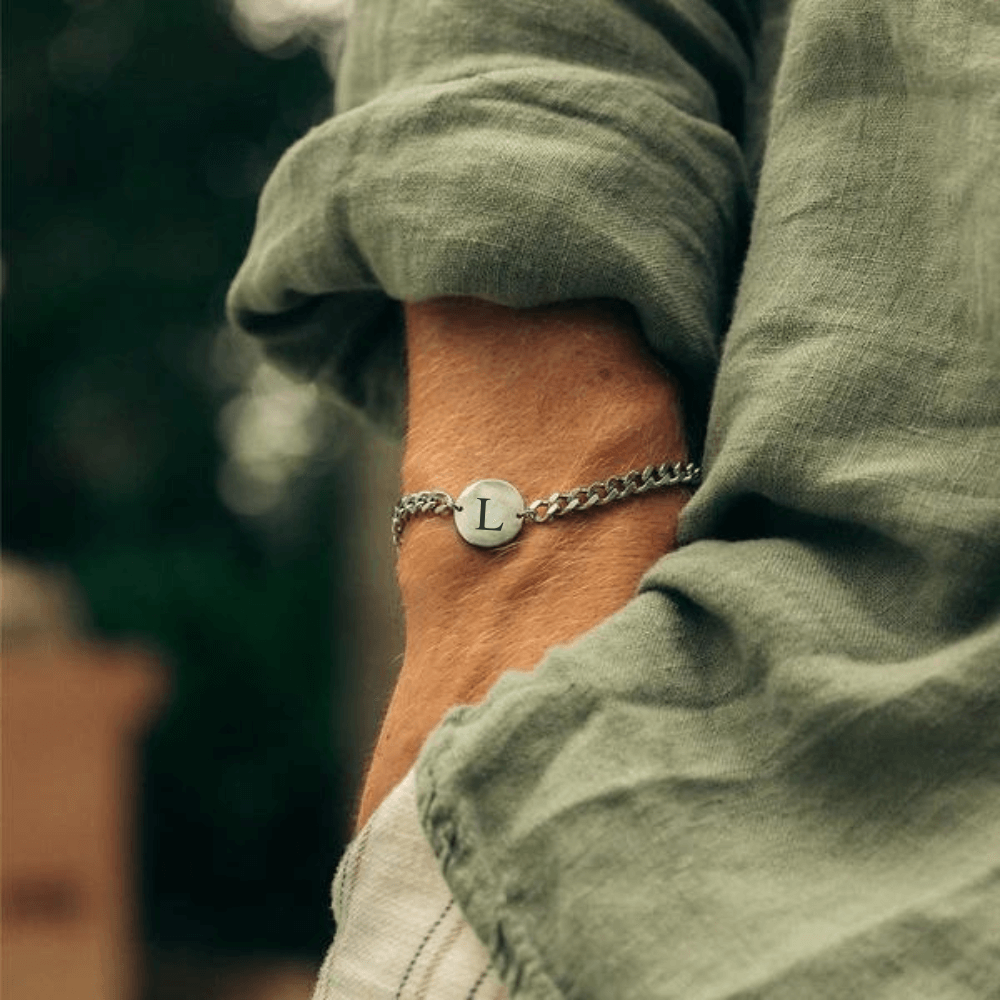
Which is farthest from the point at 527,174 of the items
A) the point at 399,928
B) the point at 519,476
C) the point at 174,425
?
the point at 174,425

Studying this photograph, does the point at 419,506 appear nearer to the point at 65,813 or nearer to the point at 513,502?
the point at 513,502

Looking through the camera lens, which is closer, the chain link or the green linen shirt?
the green linen shirt

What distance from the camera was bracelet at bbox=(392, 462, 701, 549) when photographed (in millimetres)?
630

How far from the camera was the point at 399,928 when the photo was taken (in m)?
0.55

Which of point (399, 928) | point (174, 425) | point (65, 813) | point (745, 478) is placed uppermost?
point (745, 478)

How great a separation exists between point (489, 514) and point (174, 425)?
2.75 metres

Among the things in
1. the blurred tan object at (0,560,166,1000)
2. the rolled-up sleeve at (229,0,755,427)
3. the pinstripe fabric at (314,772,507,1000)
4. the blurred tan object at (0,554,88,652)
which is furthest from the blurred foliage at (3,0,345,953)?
the pinstripe fabric at (314,772,507,1000)

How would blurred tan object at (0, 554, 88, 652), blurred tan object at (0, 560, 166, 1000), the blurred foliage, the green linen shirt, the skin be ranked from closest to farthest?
the green linen shirt < the skin < blurred tan object at (0, 560, 166, 1000) < blurred tan object at (0, 554, 88, 652) < the blurred foliage

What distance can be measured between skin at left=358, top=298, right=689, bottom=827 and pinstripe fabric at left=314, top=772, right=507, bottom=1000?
0.14ft

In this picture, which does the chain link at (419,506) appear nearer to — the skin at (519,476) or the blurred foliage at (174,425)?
the skin at (519,476)

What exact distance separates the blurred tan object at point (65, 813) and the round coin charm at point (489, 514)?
2.12 meters

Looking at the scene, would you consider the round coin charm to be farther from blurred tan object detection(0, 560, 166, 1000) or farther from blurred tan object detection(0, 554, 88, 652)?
blurred tan object detection(0, 554, 88, 652)

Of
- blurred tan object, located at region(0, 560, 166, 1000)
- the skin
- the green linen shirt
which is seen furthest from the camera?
blurred tan object, located at region(0, 560, 166, 1000)

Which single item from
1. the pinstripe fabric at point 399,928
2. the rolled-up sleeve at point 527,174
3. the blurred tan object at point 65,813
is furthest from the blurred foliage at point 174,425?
the pinstripe fabric at point 399,928
